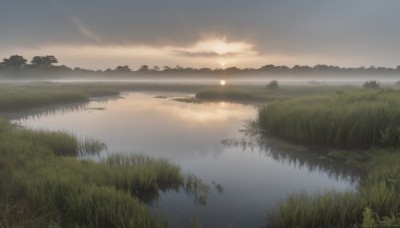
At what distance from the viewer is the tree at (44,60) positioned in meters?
Answer: 115

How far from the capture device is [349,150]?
1241cm

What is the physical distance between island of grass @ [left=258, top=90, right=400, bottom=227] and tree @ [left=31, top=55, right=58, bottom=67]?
392 feet

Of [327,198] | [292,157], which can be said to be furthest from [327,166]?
[327,198]

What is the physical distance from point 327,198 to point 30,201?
22.7 feet

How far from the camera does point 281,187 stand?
9.30 metres

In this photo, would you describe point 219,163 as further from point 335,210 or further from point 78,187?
point 78,187

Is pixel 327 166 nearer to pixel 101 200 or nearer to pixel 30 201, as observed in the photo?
pixel 101 200

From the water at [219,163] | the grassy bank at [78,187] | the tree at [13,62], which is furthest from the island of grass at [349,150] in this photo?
the tree at [13,62]

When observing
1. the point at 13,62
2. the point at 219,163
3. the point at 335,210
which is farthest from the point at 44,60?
the point at 335,210

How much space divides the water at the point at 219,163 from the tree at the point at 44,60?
349 feet

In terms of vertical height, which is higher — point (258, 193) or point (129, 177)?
point (129, 177)

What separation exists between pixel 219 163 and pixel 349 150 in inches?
222

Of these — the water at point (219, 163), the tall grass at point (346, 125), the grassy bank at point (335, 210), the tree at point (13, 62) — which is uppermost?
the tree at point (13, 62)

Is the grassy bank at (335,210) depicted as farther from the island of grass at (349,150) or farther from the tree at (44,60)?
the tree at (44,60)
